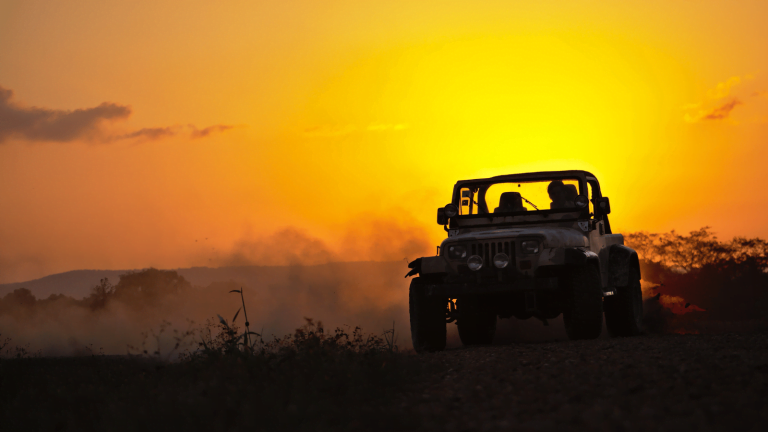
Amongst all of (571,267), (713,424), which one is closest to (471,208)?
(571,267)

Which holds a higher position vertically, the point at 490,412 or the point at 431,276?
the point at 431,276

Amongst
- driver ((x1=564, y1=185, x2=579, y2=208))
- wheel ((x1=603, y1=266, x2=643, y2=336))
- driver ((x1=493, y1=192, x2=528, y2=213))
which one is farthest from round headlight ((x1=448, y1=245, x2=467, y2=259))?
wheel ((x1=603, y1=266, x2=643, y2=336))

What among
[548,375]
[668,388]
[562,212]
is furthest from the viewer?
[562,212]

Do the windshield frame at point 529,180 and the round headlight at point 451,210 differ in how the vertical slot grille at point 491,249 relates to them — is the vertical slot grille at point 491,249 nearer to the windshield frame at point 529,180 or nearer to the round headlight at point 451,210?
the windshield frame at point 529,180

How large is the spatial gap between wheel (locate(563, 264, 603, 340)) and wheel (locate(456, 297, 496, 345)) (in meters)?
1.58

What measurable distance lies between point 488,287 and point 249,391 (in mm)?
4852

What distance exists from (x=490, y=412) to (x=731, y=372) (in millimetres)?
2680

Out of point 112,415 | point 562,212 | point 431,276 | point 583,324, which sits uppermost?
point 562,212

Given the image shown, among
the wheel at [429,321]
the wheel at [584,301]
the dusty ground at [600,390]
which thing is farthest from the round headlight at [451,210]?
the dusty ground at [600,390]

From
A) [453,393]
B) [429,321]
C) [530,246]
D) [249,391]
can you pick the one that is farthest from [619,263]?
[249,391]

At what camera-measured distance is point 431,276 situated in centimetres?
1224

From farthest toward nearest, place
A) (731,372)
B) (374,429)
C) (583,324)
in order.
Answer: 1. (583,324)
2. (731,372)
3. (374,429)

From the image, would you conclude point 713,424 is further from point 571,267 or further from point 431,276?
point 431,276

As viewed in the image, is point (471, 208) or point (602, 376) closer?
point (602, 376)
